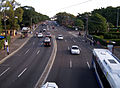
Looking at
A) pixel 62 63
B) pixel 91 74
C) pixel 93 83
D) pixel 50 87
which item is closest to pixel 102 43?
pixel 62 63

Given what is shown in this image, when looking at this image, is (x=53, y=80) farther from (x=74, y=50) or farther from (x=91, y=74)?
(x=74, y=50)

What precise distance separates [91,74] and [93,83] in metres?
2.76

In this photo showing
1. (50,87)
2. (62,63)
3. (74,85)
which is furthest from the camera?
(62,63)

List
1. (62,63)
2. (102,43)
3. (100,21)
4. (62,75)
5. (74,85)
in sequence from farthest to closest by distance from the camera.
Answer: (100,21) → (102,43) → (62,63) → (62,75) → (74,85)

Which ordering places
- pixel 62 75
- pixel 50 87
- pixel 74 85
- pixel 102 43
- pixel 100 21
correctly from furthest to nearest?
pixel 100 21
pixel 102 43
pixel 62 75
pixel 74 85
pixel 50 87

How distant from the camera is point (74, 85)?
1491 cm

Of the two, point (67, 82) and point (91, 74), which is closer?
point (67, 82)

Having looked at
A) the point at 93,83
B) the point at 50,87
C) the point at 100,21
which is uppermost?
the point at 100,21

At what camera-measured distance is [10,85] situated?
14969mm

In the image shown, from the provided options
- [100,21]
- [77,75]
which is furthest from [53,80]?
[100,21]

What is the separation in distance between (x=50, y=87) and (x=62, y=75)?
6539mm

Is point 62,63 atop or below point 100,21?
below

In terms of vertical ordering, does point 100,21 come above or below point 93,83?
above

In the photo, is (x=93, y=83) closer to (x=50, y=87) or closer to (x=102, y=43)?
(x=50, y=87)
